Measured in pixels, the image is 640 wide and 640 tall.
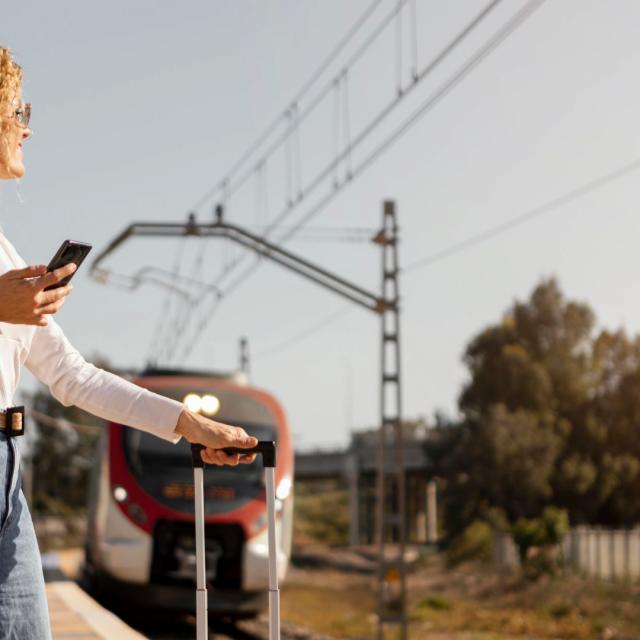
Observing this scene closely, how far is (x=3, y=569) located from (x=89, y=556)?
13126 mm

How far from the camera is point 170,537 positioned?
13773mm

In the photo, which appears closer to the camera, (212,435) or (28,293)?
(28,293)

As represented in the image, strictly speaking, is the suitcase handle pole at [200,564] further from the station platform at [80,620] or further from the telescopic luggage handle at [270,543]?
the station platform at [80,620]

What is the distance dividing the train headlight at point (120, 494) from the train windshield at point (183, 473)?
211 millimetres

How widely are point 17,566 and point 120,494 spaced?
11678 mm

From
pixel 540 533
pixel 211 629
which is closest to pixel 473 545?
pixel 540 533

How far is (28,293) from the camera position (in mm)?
2463

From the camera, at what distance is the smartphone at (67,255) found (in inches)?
98.0

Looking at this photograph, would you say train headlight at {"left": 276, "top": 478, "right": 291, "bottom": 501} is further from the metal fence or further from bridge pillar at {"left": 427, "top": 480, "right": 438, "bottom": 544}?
bridge pillar at {"left": 427, "top": 480, "right": 438, "bottom": 544}

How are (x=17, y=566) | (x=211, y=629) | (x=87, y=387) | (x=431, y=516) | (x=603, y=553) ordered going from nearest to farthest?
(x=17, y=566) < (x=87, y=387) < (x=211, y=629) < (x=603, y=553) < (x=431, y=516)

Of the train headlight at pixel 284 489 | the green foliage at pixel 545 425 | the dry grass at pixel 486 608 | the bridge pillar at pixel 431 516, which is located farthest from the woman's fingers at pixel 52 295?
the bridge pillar at pixel 431 516

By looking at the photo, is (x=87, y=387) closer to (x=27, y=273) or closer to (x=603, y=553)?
(x=27, y=273)

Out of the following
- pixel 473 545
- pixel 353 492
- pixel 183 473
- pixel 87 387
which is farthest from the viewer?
pixel 353 492

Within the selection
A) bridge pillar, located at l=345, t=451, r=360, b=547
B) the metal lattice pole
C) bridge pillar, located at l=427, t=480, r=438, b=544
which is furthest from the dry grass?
bridge pillar, located at l=427, t=480, r=438, b=544
